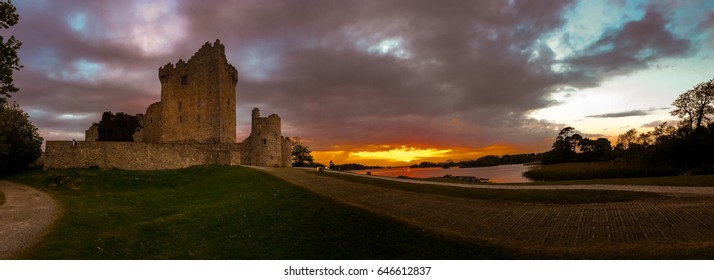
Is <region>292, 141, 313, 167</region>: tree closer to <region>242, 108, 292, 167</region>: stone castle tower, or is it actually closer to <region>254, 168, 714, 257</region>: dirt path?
<region>242, 108, 292, 167</region>: stone castle tower

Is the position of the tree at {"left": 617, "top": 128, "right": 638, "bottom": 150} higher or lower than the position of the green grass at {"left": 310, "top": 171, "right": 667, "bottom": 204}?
higher

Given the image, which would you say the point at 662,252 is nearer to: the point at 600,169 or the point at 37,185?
the point at 600,169

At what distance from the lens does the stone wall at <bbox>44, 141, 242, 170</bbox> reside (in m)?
29.3

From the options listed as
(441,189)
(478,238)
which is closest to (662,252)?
(478,238)

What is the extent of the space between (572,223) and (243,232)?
1030 cm

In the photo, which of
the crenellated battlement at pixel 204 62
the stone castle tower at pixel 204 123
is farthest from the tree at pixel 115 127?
the crenellated battlement at pixel 204 62

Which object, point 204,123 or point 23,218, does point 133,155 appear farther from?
point 23,218

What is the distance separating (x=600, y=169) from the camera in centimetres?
2841

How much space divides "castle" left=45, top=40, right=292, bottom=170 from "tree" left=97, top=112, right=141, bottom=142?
2427 mm

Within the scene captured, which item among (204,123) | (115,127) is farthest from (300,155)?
(115,127)

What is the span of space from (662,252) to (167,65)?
57.8 meters

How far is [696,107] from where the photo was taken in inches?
1373

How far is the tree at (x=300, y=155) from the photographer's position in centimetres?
6750

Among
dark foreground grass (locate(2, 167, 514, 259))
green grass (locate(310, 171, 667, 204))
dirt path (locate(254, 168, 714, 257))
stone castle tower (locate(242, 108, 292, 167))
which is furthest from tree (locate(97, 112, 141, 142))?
green grass (locate(310, 171, 667, 204))
